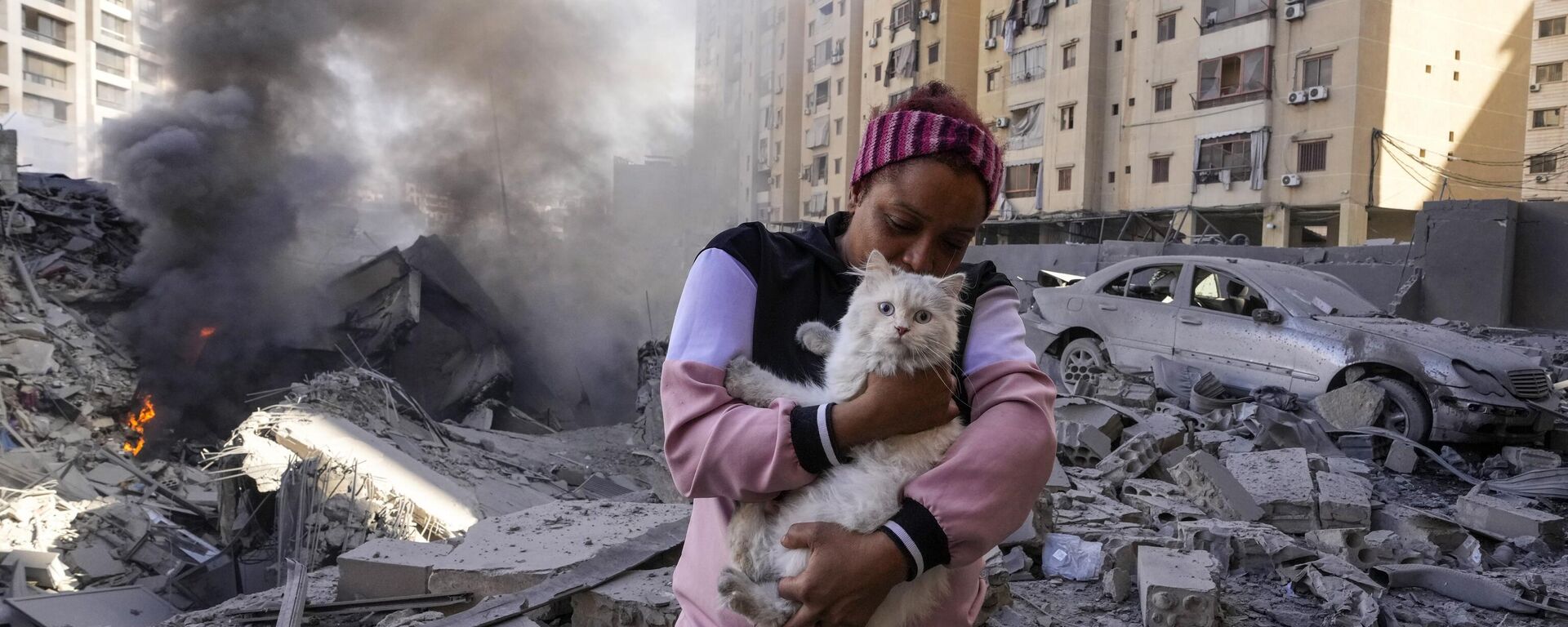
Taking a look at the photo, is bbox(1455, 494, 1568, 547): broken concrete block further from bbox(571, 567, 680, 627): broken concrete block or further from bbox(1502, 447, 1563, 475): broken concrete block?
bbox(571, 567, 680, 627): broken concrete block

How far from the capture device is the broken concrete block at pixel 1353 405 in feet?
19.8

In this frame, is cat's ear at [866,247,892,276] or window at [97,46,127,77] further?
window at [97,46,127,77]

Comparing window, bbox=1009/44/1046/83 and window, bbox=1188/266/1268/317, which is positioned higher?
window, bbox=1009/44/1046/83

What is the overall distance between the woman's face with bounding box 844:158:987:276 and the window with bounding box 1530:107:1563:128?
123 feet

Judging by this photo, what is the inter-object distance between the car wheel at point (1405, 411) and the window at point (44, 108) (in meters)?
47.6

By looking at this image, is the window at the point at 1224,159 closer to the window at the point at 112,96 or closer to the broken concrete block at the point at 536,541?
the broken concrete block at the point at 536,541

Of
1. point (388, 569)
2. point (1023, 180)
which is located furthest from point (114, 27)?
point (388, 569)

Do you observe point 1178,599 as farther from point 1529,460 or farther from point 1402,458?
point 1529,460

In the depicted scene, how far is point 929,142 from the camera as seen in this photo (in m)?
1.45

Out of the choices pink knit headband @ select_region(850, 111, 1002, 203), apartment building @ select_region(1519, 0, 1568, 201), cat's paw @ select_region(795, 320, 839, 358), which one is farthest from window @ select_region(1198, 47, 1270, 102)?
cat's paw @ select_region(795, 320, 839, 358)

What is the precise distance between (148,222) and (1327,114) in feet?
84.9

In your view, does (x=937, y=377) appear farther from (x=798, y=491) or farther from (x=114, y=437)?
(x=114, y=437)

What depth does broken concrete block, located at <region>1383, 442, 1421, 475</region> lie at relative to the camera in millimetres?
5660

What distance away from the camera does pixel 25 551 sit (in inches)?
Result: 260
